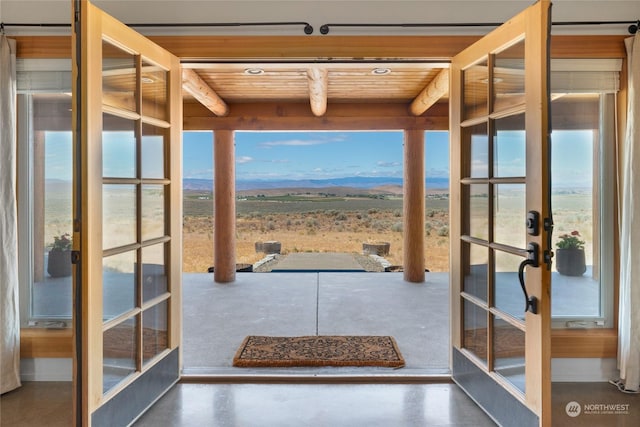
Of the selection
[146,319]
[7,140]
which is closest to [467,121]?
[146,319]

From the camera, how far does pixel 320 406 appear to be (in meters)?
2.67

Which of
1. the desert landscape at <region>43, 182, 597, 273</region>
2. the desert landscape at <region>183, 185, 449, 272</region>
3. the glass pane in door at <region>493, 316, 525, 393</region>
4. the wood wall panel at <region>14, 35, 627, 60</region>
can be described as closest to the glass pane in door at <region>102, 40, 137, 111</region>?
the wood wall panel at <region>14, 35, 627, 60</region>

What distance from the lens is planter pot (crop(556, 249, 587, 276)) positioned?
3.25 m

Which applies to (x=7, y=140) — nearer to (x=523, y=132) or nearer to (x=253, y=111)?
(x=523, y=132)

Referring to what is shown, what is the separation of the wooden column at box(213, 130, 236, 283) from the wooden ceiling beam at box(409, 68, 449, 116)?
2.70 m

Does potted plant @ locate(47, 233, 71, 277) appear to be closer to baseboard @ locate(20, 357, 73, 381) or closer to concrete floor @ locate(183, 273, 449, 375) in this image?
baseboard @ locate(20, 357, 73, 381)

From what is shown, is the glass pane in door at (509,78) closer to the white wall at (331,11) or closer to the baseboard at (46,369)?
the white wall at (331,11)

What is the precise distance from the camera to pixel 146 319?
257 cm

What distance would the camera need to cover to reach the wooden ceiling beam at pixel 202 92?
4.31m

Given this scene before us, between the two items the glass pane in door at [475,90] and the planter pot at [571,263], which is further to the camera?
the planter pot at [571,263]

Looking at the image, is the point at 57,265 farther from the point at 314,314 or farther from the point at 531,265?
the point at 531,265

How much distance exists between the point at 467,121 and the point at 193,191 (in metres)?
10.8

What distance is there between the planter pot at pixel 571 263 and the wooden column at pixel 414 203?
10.6 feet

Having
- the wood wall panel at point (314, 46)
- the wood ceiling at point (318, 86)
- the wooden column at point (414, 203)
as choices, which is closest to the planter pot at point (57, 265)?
the wood wall panel at point (314, 46)
